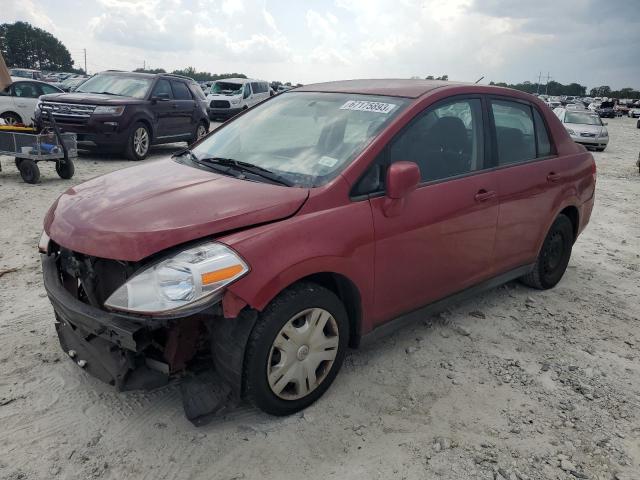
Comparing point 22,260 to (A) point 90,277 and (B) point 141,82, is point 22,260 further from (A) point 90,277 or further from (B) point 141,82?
(B) point 141,82

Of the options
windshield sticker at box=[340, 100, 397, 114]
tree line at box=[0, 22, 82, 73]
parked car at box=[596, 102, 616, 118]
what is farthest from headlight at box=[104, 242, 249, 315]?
tree line at box=[0, 22, 82, 73]

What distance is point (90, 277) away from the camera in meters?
2.58

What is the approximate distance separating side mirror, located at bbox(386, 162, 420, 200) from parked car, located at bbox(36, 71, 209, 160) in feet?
27.3

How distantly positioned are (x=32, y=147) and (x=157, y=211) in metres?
6.44

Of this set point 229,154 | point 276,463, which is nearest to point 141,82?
point 229,154

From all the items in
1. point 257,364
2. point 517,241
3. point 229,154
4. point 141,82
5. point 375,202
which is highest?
point 141,82

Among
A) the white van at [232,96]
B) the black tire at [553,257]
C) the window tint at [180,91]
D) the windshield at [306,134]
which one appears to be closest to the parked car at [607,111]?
the white van at [232,96]

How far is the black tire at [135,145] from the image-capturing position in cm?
1012

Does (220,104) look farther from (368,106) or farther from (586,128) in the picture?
(368,106)

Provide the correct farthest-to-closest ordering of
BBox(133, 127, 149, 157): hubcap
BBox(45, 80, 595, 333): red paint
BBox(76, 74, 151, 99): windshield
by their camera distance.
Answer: BBox(76, 74, 151, 99): windshield → BBox(133, 127, 149, 157): hubcap → BBox(45, 80, 595, 333): red paint

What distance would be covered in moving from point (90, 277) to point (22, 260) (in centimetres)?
272

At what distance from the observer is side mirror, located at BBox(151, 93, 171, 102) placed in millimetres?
10680

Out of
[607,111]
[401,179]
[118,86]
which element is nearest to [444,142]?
[401,179]

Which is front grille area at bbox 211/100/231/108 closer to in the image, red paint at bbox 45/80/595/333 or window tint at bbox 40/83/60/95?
window tint at bbox 40/83/60/95
